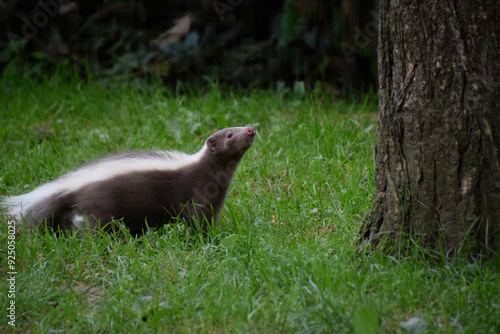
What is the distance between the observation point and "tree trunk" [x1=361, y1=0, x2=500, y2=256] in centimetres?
307

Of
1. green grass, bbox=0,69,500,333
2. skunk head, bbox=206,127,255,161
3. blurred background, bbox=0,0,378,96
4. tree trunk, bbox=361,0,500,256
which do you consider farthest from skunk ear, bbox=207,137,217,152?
blurred background, bbox=0,0,378,96

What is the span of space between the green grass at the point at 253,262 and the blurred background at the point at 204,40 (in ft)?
3.88

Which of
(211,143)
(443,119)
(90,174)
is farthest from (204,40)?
(443,119)

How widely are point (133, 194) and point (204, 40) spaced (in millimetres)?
3720

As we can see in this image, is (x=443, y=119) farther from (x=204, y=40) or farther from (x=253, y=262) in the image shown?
(x=204, y=40)

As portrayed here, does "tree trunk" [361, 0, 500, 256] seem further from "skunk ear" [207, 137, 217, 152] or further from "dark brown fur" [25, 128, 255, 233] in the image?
"skunk ear" [207, 137, 217, 152]

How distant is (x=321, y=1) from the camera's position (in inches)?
269

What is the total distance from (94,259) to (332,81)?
173 inches

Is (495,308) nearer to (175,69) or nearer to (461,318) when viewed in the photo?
(461,318)

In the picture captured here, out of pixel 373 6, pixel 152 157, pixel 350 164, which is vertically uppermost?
pixel 373 6

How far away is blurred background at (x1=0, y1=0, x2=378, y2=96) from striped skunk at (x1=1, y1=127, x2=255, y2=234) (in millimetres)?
2853

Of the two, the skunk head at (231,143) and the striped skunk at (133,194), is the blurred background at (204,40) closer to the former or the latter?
the skunk head at (231,143)

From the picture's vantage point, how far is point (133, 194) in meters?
4.38

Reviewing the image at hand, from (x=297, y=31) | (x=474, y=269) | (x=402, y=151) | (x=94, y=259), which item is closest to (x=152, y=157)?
(x=94, y=259)
